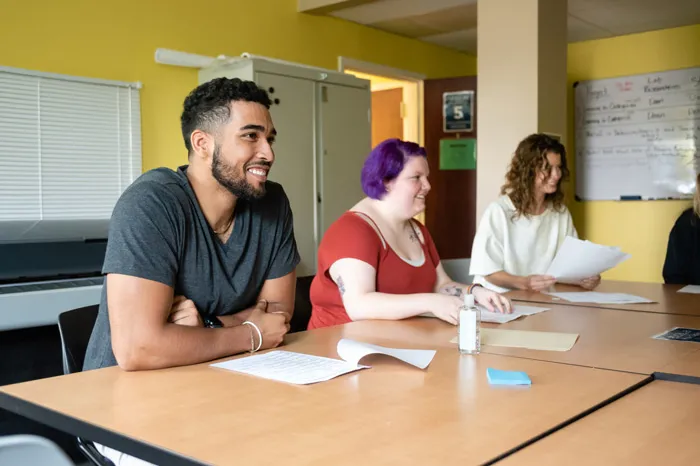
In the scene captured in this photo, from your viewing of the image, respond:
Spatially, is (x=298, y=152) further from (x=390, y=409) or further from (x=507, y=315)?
(x=390, y=409)

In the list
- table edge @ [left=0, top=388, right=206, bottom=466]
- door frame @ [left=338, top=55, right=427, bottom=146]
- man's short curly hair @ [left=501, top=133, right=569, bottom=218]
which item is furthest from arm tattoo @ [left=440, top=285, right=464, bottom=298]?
door frame @ [left=338, top=55, right=427, bottom=146]

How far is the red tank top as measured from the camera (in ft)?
6.94

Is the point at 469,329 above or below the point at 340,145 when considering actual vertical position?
below

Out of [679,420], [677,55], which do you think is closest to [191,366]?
[679,420]

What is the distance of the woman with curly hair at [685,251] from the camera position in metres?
2.95

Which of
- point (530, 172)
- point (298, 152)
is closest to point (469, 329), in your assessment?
point (530, 172)

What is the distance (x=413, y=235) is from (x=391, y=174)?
25 cm

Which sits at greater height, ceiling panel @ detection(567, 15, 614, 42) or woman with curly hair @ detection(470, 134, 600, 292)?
ceiling panel @ detection(567, 15, 614, 42)

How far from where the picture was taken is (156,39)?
3.89 meters

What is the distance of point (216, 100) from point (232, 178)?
0.20 m

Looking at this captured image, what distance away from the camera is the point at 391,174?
2326mm

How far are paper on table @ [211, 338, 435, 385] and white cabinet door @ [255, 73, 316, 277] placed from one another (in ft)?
8.64

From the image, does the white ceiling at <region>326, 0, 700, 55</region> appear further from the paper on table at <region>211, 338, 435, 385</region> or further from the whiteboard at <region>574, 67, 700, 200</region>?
the paper on table at <region>211, 338, 435, 385</region>

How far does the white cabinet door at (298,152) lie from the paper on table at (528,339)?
2.41m
